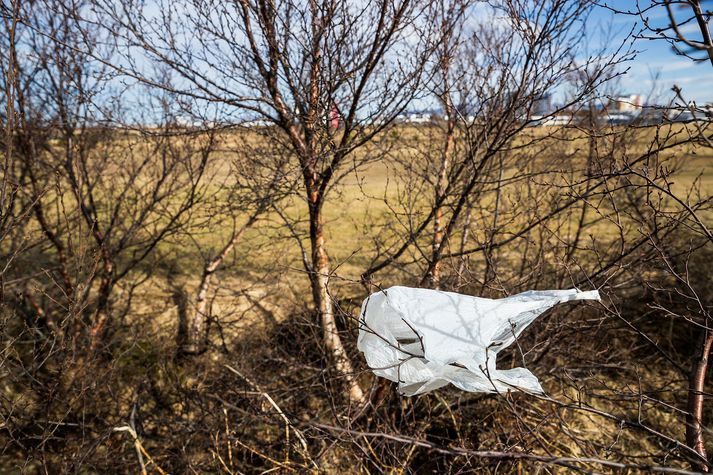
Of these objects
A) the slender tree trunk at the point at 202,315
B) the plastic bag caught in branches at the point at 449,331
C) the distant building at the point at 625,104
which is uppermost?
the distant building at the point at 625,104

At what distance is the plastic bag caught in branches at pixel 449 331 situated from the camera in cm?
260

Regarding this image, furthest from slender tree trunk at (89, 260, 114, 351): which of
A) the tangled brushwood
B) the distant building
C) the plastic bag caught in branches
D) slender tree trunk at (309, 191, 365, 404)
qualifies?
the distant building

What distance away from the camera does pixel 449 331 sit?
2697 mm

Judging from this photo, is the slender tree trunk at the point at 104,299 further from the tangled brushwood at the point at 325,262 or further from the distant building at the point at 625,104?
the distant building at the point at 625,104

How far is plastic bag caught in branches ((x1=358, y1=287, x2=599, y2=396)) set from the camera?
8.52 ft

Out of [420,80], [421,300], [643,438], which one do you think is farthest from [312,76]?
[643,438]

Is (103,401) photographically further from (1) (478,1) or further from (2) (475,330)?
(1) (478,1)

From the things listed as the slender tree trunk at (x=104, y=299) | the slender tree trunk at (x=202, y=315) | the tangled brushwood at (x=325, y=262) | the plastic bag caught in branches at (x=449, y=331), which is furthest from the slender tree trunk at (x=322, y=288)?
the slender tree trunk at (x=104, y=299)

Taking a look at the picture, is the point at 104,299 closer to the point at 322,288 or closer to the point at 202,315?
the point at 202,315

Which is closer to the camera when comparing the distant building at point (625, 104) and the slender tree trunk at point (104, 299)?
the distant building at point (625, 104)

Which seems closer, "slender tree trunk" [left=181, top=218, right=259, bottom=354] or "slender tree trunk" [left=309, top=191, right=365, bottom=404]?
"slender tree trunk" [left=309, top=191, right=365, bottom=404]

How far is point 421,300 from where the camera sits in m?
2.80

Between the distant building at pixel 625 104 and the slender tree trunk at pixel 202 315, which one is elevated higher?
the distant building at pixel 625 104

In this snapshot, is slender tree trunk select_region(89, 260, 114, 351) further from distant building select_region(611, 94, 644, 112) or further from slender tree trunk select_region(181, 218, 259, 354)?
distant building select_region(611, 94, 644, 112)
